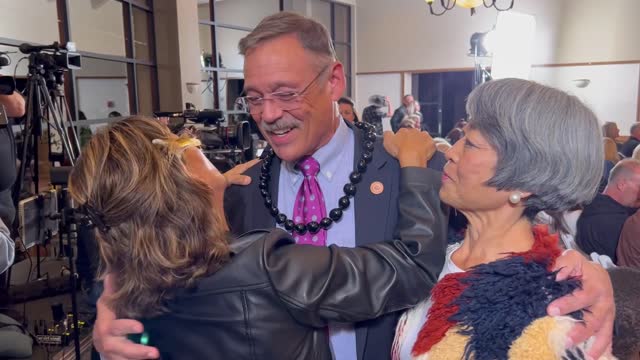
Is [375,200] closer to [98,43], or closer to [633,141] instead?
[98,43]

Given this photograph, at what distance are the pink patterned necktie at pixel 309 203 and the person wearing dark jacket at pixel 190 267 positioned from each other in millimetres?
274

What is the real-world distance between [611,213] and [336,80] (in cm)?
189

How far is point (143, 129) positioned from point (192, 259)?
26 cm

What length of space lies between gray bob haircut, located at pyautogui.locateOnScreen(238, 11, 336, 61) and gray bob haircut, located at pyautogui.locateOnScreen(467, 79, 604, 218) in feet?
1.48

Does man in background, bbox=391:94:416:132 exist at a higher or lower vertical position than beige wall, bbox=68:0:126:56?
lower

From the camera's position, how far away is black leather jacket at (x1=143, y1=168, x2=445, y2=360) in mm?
902

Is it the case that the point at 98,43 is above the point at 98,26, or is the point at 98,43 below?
below

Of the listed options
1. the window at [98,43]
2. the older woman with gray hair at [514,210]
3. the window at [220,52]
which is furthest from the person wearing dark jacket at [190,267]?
the window at [220,52]

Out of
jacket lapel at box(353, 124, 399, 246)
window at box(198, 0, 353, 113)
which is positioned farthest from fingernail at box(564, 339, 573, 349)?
window at box(198, 0, 353, 113)

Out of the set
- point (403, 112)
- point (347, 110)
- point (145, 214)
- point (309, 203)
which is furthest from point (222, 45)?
point (145, 214)

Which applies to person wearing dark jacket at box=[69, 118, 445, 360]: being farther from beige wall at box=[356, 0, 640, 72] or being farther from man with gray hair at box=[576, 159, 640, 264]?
beige wall at box=[356, 0, 640, 72]

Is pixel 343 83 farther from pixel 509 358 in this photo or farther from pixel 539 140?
pixel 509 358

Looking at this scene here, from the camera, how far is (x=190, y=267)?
91 cm

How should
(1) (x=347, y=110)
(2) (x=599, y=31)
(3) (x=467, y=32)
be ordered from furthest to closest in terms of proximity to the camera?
(3) (x=467, y=32), (2) (x=599, y=31), (1) (x=347, y=110)
